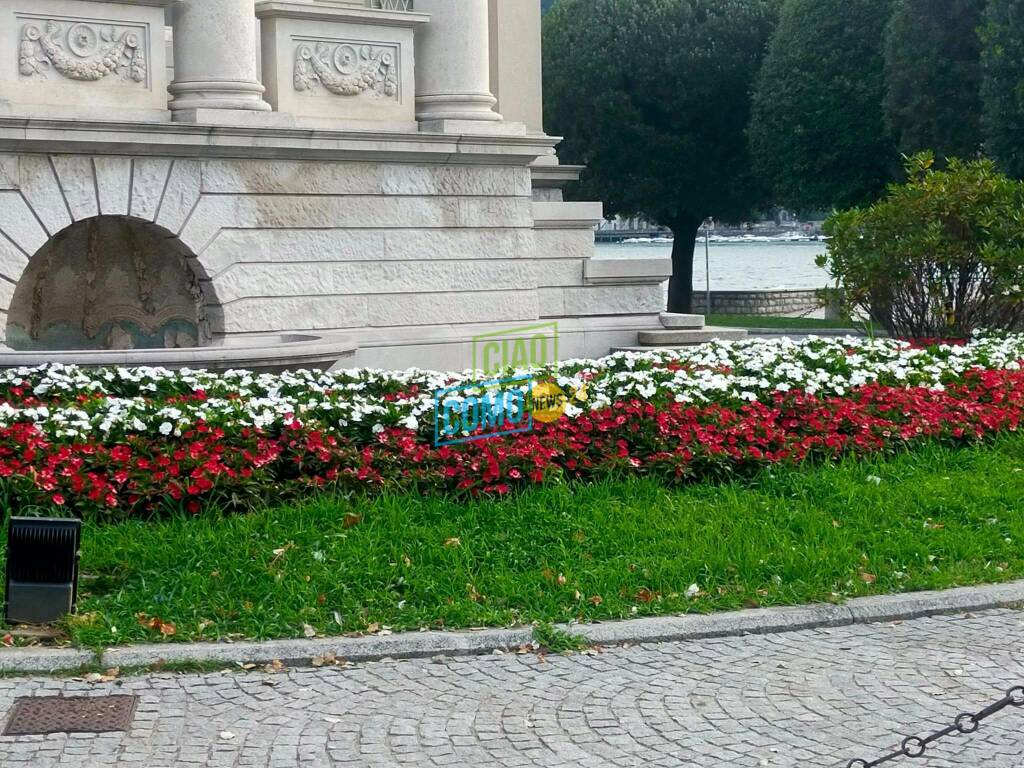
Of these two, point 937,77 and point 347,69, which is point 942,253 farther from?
point 937,77

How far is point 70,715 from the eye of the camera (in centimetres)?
592

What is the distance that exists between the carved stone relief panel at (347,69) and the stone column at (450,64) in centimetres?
45

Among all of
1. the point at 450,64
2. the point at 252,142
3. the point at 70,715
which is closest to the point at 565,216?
the point at 450,64

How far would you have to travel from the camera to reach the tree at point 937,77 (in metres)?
31.5

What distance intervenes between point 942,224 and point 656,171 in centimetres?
2056

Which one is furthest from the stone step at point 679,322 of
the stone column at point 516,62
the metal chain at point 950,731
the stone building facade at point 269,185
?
the metal chain at point 950,731

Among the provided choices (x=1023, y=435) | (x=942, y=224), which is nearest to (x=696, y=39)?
(x=942, y=224)

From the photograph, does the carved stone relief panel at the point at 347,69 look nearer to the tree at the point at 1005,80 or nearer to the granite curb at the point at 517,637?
the granite curb at the point at 517,637

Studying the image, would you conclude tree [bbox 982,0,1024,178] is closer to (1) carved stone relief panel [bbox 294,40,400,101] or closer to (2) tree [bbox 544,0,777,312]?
(2) tree [bbox 544,0,777,312]

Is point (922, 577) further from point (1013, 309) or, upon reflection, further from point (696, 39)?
point (696, 39)

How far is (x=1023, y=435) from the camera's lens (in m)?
10.9

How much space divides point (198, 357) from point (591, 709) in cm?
640

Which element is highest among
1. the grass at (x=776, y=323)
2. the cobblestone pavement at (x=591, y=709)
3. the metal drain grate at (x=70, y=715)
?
the metal drain grate at (x=70, y=715)

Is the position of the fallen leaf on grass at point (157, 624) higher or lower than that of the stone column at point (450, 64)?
lower
